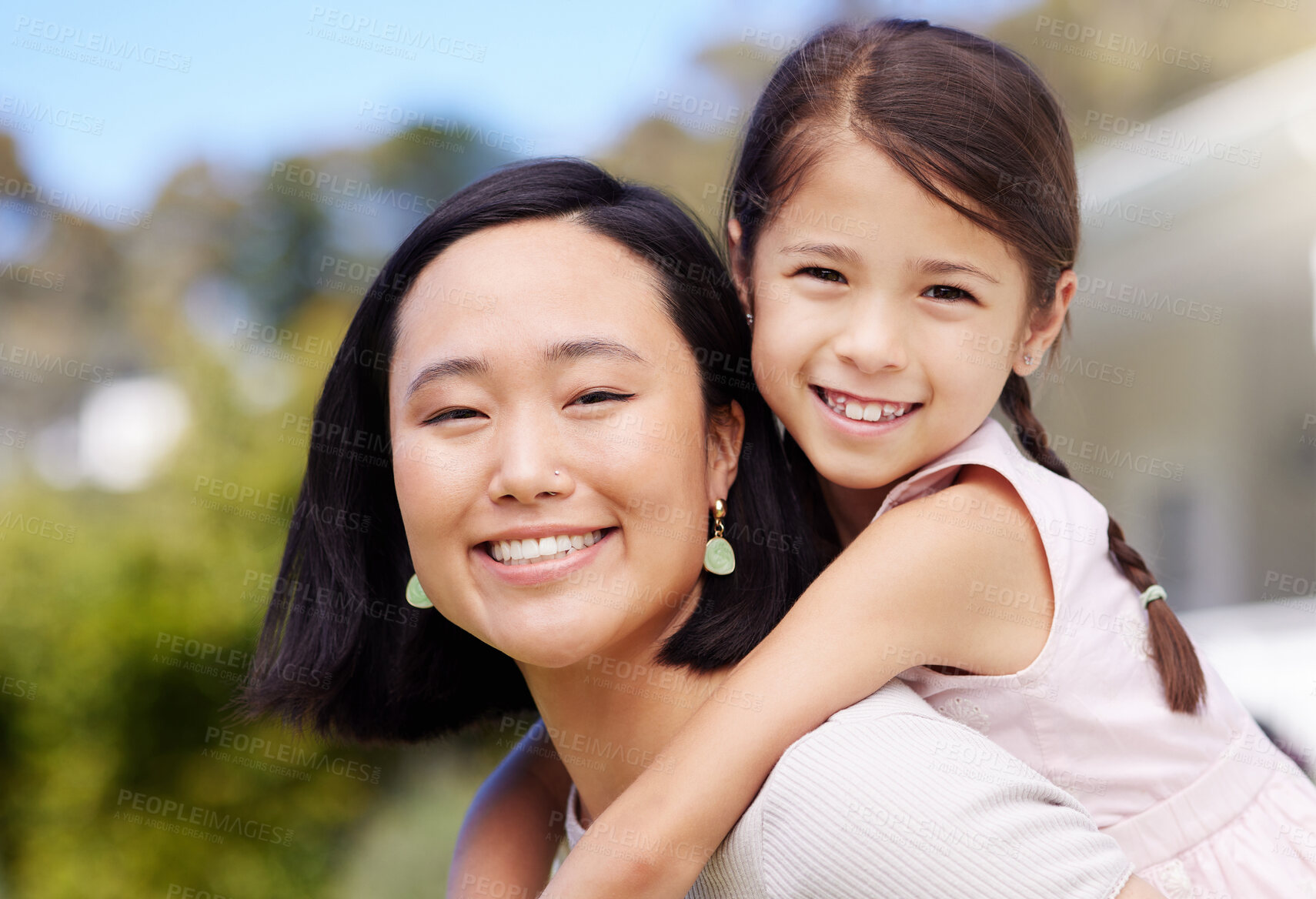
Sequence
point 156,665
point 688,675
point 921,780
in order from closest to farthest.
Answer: point 921,780 < point 688,675 < point 156,665

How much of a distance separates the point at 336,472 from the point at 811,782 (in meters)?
1.36

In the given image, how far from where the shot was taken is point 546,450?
195 cm

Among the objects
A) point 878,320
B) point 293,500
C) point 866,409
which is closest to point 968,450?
point 866,409

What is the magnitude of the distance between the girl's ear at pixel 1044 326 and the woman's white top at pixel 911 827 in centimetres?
95

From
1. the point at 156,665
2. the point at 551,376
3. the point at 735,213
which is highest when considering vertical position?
the point at 735,213

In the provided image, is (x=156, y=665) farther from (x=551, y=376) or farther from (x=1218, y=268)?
(x=1218, y=268)

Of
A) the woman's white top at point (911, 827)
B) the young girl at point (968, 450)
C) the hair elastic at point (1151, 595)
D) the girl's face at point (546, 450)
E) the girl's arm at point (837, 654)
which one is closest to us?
the woman's white top at point (911, 827)

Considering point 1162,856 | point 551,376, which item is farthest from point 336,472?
point 1162,856

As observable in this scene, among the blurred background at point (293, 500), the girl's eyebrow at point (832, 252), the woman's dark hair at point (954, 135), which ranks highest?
the woman's dark hair at point (954, 135)

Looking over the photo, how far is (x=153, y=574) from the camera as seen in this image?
21.8 ft

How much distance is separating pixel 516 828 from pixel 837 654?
50.0 inches

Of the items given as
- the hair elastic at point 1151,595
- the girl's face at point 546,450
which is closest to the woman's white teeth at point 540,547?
the girl's face at point 546,450

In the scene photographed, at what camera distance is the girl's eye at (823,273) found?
2227 millimetres

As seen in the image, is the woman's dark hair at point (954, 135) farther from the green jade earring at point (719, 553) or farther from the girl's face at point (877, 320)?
the green jade earring at point (719, 553)
